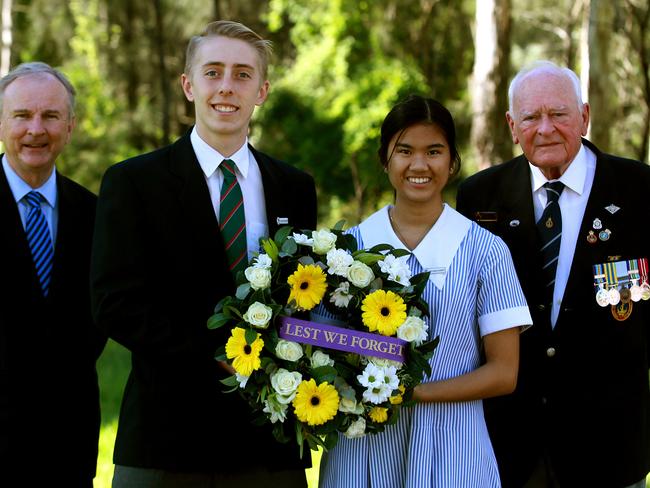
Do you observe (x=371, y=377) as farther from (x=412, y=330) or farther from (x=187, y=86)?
(x=187, y=86)

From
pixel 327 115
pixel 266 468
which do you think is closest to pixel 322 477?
pixel 266 468

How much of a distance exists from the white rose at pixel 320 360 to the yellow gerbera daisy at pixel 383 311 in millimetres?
203

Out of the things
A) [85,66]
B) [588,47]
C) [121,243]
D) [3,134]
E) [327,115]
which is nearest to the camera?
[121,243]

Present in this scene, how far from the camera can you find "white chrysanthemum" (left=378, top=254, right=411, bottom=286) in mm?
3684

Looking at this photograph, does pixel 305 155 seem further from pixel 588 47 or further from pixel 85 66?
pixel 588 47

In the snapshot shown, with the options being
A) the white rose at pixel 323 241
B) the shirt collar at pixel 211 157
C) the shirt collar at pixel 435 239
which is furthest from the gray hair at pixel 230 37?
the white rose at pixel 323 241

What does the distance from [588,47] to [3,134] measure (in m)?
8.20

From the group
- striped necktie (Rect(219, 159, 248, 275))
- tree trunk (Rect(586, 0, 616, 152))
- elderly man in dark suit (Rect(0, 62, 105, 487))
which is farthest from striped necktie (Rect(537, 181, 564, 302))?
tree trunk (Rect(586, 0, 616, 152))

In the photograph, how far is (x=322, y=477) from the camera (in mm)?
4070

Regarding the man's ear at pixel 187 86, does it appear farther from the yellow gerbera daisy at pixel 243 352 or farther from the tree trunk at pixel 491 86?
the tree trunk at pixel 491 86

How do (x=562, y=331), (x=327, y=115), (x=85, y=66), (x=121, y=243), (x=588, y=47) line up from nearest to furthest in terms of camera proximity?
(x=121, y=243) → (x=562, y=331) → (x=588, y=47) → (x=327, y=115) → (x=85, y=66)

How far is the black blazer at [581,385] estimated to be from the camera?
4.47 m

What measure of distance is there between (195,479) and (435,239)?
1.47 metres

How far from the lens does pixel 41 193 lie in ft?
15.7
